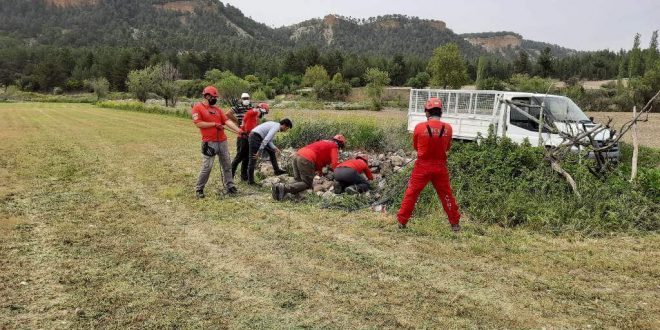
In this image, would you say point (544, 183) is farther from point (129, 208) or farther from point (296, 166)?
point (129, 208)

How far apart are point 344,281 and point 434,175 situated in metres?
2.24

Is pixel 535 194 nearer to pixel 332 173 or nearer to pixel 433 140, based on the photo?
pixel 433 140

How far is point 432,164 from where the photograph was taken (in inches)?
236

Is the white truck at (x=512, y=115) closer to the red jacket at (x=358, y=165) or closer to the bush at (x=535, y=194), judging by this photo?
the bush at (x=535, y=194)

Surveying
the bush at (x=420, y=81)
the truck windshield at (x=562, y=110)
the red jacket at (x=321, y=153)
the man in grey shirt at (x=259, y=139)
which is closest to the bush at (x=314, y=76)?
the bush at (x=420, y=81)

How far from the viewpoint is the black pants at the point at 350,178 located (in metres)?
7.95

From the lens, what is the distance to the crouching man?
7.95 meters

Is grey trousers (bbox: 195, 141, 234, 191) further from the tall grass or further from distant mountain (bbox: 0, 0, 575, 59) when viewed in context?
distant mountain (bbox: 0, 0, 575, 59)

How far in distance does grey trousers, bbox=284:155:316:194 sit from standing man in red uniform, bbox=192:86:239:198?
1261mm

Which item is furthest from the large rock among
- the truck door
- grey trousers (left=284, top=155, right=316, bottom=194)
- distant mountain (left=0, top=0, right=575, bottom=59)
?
distant mountain (left=0, top=0, right=575, bottom=59)

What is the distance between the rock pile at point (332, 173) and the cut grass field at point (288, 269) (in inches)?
34.0

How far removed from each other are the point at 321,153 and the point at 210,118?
6.71 ft

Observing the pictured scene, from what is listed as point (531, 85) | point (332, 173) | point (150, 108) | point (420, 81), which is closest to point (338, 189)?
point (332, 173)

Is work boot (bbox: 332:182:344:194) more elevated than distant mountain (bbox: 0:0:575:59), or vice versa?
distant mountain (bbox: 0:0:575:59)
